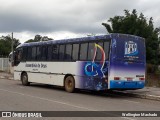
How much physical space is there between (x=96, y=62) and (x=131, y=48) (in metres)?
1.89

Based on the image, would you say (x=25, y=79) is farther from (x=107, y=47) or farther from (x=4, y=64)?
(x=4, y=64)

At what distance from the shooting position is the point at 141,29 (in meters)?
38.0

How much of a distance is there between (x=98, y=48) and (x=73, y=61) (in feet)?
7.13

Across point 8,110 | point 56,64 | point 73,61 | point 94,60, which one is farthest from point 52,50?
point 8,110

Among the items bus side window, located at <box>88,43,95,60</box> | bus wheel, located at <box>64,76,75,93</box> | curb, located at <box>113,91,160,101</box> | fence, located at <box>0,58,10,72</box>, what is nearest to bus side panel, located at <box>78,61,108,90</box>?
bus side window, located at <box>88,43,95,60</box>

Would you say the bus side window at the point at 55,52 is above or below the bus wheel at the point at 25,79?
above

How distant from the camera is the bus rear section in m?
17.5

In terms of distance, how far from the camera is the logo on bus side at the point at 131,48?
18.1 meters

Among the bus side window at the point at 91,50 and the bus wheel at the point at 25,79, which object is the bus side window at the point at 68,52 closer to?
the bus side window at the point at 91,50

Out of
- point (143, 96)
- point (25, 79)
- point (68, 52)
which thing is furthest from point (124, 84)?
point (25, 79)

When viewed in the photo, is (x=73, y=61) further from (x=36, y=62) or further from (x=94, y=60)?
(x=36, y=62)

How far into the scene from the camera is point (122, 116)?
11.4 meters

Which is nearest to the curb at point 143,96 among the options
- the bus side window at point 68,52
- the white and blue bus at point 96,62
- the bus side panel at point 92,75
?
the white and blue bus at point 96,62

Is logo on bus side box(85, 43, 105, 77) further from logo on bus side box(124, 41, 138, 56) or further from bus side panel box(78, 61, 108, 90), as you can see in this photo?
logo on bus side box(124, 41, 138, 56)
